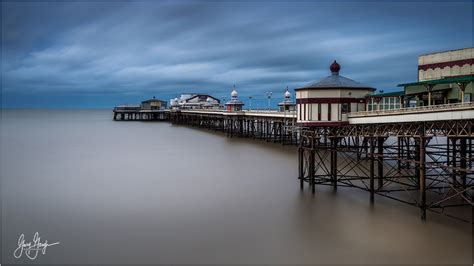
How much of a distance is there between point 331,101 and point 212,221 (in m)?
8.83

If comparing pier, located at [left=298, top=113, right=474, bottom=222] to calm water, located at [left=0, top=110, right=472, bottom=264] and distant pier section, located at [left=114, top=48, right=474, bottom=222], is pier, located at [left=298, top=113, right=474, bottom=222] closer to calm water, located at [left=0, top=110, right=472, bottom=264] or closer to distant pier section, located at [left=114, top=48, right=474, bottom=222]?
distant pier section, located at [left=114, top=48, right=474, bottom=222]

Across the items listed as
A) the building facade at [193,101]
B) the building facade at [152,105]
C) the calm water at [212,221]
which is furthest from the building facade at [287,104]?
the building facade at [152,105]

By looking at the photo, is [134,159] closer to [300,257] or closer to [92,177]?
[92,177]

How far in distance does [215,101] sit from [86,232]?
343 feet

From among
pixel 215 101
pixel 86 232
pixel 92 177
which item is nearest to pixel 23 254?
pixel 86 232

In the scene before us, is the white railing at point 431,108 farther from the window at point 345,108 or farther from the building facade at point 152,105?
the building facade at point 152,105

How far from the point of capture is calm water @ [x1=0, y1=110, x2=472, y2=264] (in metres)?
11.9

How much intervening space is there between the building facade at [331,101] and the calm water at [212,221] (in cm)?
354

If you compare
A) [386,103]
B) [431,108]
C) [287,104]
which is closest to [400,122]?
[431,108]

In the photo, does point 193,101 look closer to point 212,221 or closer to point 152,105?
point 152,105

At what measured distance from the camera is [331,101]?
20.1 metres

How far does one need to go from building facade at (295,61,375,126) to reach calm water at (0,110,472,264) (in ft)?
11.6

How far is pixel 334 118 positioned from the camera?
65.8 feet

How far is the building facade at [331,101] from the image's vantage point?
65.8 feet
